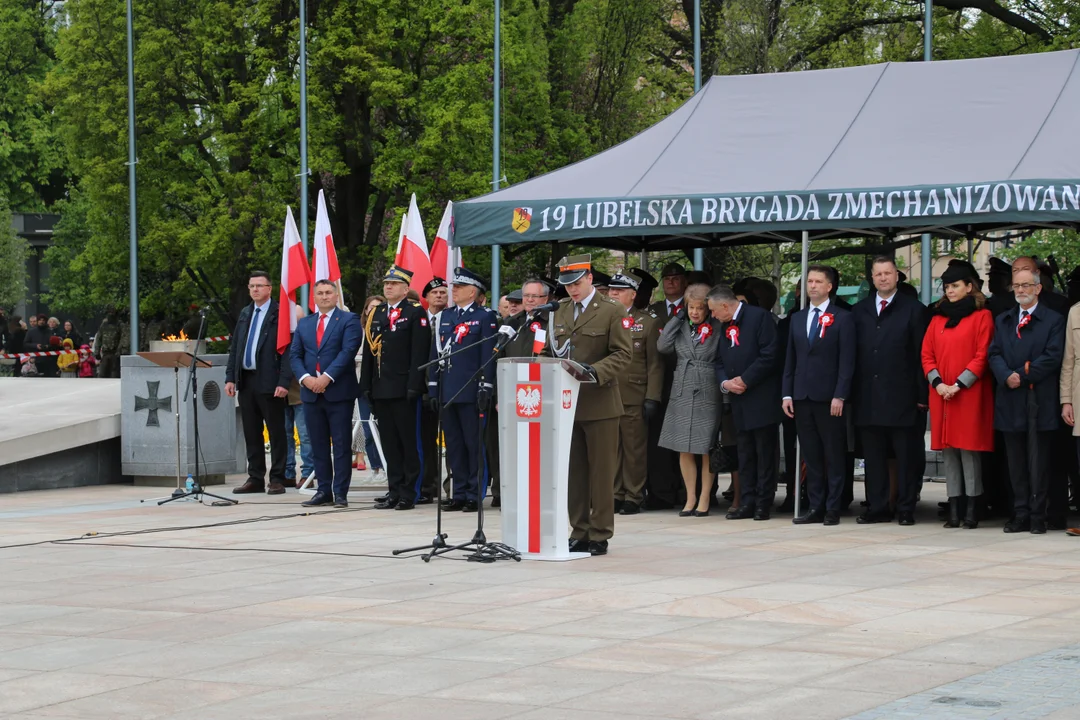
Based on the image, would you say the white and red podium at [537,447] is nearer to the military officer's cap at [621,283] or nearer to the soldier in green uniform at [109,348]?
the military officer's cap at [621,283]

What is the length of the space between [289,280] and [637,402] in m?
5.12

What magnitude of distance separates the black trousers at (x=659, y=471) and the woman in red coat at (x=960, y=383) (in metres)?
2.52

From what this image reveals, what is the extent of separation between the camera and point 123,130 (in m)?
38.2

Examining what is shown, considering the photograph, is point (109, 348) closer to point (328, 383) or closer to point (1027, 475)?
point (328, 383)

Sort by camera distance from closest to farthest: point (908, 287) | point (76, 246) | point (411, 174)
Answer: point (908, 287) < point (411, 174) < point (76, 246)

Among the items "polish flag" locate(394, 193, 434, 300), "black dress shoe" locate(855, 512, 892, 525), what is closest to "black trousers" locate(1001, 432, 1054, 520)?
"black dress shoe" locate(855, 512, 892, 525)

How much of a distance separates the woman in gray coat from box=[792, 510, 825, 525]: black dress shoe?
0.90 m

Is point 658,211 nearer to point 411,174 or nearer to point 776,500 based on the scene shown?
point 776,500

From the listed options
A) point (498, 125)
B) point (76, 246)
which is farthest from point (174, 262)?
point (76, 246)

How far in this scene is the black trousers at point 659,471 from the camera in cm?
1403

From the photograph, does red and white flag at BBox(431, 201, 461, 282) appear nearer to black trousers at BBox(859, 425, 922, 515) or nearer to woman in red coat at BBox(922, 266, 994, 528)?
black trousers at BBox(859, 425, 922, 515)

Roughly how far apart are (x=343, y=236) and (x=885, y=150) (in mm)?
26855

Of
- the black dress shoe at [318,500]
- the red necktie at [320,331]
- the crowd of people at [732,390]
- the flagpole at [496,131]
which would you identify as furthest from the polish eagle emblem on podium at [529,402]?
the flagpole at [496,131]

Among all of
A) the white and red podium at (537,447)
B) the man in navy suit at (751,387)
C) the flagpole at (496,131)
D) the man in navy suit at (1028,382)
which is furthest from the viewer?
the flagpole at (496,131)
